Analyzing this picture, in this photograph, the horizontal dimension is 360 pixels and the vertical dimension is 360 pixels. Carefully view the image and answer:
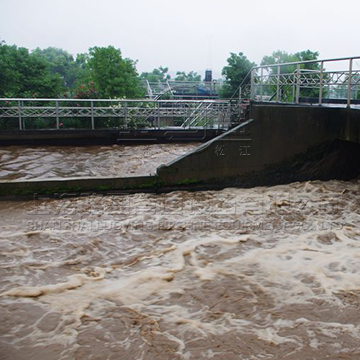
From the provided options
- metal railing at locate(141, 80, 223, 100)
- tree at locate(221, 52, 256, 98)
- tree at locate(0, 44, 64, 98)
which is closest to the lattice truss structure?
tree at locate(0, 44, 64, 98)

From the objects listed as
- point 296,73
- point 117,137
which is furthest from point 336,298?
point 117,137

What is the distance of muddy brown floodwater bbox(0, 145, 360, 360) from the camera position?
408 cm

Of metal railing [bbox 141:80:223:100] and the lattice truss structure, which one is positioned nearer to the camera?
the lattice truss structure

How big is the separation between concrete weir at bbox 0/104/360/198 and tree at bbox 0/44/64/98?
11.2m

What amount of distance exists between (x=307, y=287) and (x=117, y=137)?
30.5 ft

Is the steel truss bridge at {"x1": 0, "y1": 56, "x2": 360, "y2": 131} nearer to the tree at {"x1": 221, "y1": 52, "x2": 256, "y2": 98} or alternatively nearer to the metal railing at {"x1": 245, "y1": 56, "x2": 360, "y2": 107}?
the metal railing at {"x1": 245, "y1": 56, "x2": 360, "y2": 107}

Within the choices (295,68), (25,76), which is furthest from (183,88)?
(295,68)

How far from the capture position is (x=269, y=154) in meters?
9.62

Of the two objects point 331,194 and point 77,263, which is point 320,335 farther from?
point 331,194

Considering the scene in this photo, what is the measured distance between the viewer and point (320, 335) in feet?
13.8

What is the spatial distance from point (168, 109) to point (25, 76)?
9.25 meters

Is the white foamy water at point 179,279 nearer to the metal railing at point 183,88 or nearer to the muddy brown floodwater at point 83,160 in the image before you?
the muddy brown floodwater at point 83,160

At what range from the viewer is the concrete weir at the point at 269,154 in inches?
359

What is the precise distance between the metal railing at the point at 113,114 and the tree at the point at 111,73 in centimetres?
755
